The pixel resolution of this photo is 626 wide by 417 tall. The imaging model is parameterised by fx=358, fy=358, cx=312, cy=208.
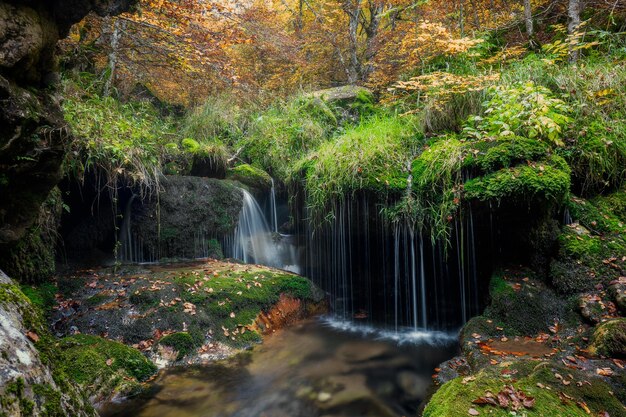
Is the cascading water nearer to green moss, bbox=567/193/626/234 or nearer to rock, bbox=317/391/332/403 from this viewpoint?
green moss, bbox=567/193/626/234

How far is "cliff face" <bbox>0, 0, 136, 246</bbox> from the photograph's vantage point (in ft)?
9.69

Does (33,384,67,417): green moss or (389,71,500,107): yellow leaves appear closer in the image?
(33,384,67,417): green moss

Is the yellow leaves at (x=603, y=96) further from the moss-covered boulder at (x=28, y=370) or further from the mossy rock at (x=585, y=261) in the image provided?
the moss-covered boulder at (x=28, y=370)

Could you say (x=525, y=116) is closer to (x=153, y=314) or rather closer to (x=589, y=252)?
(x=589, y=252)

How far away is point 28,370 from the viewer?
180cm

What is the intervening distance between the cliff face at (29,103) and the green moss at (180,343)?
2.10 m

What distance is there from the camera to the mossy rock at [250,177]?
929cm

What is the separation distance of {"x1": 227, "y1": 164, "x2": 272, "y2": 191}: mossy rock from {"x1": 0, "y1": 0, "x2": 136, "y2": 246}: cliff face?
17.6ft

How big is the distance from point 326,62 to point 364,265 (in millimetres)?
10160

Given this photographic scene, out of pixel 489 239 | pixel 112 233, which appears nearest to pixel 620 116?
pixel 489 239

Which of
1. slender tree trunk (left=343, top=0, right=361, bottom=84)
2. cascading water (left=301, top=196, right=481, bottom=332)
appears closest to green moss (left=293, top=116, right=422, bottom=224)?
cascading water (left=301, top=196, right=481, bottom=332)

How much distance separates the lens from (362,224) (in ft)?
21.4

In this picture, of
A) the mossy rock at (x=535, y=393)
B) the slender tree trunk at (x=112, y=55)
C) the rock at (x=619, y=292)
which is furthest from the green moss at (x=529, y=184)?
the slender tree trunk at (x=112, y=55)

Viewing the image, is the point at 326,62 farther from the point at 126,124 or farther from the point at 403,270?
the point at 403,270
